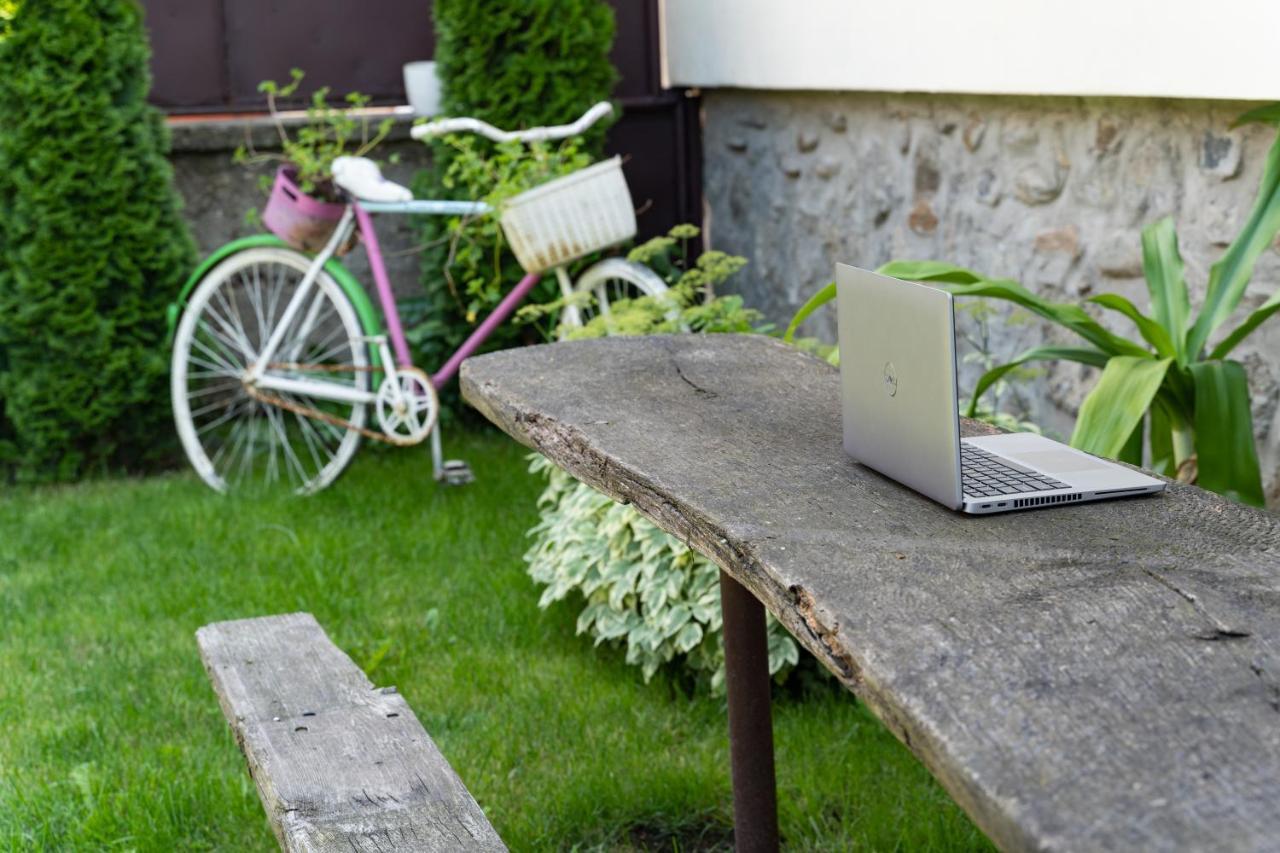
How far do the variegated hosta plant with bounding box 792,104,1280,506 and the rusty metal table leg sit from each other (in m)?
0.68

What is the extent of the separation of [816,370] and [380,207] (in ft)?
7.90

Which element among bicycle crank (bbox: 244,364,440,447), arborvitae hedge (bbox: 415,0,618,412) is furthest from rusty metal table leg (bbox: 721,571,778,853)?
arborvitae hedge (bbox: 415,0,618,412)

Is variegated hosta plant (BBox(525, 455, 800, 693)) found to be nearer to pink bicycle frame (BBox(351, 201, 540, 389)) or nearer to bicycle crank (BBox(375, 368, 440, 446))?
bicycle crank (BBox(375, 368, 440, 446))

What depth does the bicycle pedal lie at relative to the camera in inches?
179

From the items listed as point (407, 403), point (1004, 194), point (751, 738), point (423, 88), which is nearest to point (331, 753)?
point (751, 738)

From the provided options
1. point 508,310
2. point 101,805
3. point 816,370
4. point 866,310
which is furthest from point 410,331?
point 866,310

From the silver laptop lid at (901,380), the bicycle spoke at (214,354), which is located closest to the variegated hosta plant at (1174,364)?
the silver laptop lid at (901,380)

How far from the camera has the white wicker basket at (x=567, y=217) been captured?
13.7ft

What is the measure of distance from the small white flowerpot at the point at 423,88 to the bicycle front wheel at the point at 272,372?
0.74m

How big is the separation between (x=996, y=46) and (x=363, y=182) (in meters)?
1.82

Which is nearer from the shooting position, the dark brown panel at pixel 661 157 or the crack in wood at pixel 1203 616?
the crack in wood at pixel 1203 616

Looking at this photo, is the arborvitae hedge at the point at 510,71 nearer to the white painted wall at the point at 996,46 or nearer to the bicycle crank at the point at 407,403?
the white painted wall at the point at 996,46

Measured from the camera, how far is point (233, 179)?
5285 millimetres

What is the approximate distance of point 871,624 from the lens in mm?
1174
